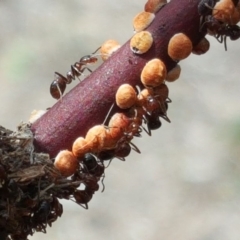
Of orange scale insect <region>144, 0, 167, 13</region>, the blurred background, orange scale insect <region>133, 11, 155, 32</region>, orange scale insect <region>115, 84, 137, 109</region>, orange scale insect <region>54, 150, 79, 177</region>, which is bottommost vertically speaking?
orange scale insect <region>54, 150, 79, 177</region>

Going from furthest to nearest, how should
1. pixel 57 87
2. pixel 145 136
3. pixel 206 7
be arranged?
1. pixel 145 136
2. pixel 57 87
3. pixel 206 7

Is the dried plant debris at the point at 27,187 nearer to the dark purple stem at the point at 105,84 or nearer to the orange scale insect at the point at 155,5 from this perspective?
the dark purple stem at the point at 105,84

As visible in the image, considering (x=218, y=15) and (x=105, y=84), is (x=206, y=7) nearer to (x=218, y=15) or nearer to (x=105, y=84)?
(x=218, y=15)

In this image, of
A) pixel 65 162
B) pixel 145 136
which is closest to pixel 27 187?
pixel 65 162

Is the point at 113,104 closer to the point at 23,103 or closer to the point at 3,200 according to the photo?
the point at 3,200

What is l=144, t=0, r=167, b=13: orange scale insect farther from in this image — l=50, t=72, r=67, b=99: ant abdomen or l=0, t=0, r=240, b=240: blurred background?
l=0, t=0, r=240, b=240: blurred background

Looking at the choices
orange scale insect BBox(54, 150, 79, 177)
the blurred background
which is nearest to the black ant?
orange scale insect BBox(54, 150, 79, 177)

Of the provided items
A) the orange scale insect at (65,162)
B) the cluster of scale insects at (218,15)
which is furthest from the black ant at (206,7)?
the orange scale insect at (65,162)
